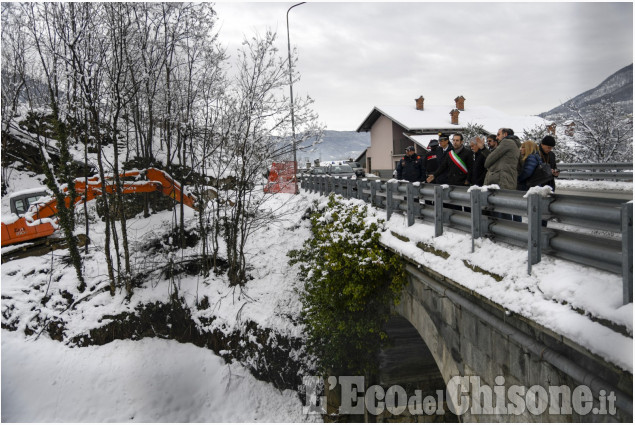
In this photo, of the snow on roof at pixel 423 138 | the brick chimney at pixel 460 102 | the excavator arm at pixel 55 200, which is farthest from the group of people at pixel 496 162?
the brick chimney at pixel 460 102

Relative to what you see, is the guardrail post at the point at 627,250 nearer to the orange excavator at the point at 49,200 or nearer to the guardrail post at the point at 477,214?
the guardrail post at the point at 477,214

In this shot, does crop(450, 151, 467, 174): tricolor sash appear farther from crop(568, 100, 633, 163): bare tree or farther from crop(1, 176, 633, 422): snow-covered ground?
crop(568, 100, 633, 163): bare tree

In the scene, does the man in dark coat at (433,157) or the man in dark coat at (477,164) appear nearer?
the man in dark coat at (477,164)

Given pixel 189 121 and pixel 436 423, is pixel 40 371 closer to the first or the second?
pixel 189 121

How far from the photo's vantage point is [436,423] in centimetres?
1089

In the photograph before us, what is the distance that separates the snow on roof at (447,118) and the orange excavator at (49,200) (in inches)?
751

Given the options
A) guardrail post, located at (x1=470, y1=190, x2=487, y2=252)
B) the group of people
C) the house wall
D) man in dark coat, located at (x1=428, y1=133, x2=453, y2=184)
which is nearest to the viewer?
guardrail post, located at (x1=470, y1=190, x2=487, y2=252)

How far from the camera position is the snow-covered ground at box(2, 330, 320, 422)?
37.1 feet

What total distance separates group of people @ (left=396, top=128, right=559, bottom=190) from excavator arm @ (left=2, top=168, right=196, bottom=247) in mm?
10864

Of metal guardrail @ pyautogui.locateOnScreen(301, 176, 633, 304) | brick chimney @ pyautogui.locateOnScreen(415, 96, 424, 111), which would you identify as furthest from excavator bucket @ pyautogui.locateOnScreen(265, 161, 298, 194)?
brick chimney @ pyautogui.locateOnScreen(415, 96, 424, 111)

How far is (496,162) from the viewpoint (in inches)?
238

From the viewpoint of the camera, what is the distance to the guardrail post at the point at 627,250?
2844 millimetres

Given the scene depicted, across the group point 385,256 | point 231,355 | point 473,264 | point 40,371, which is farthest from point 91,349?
point 473,264

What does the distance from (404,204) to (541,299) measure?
15.2 ft
